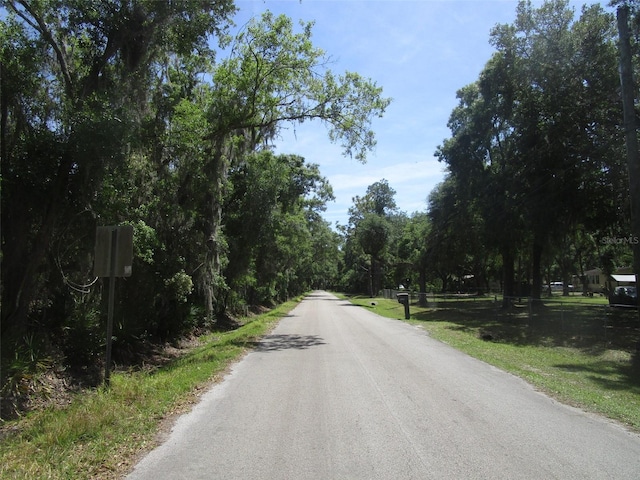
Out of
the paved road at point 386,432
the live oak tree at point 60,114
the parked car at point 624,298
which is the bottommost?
the paved road at point 386,432

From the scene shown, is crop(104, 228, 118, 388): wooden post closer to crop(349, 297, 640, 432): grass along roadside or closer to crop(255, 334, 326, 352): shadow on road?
crop(255, 334, 326, 352): shadow on road

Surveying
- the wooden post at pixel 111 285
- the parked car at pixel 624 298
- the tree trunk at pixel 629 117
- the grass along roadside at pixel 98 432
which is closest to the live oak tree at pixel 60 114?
the wooden post at pixel 111 285

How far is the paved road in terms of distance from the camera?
4.41 metres

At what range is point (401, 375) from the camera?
9.10 m

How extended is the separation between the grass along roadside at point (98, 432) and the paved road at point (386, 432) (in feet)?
1.14

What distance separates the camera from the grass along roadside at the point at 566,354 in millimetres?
7750

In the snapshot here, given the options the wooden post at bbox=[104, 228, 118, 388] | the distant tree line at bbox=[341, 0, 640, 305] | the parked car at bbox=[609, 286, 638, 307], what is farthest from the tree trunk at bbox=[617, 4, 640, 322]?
the parked car at bbox=[609, 286, 638, 307]

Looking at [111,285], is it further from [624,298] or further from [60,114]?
[624,298]

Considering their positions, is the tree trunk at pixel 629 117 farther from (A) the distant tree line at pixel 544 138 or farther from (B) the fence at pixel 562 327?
(B) the fence at pixel 562 327

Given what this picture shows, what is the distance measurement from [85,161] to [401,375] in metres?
→ 7.63

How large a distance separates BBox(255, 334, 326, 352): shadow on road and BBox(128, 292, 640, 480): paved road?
394cm

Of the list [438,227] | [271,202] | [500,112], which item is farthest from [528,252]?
[271,202]

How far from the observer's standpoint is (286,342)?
1502 centimetres

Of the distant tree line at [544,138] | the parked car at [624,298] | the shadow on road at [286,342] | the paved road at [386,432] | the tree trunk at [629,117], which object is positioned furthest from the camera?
the parked car at [624,298]
